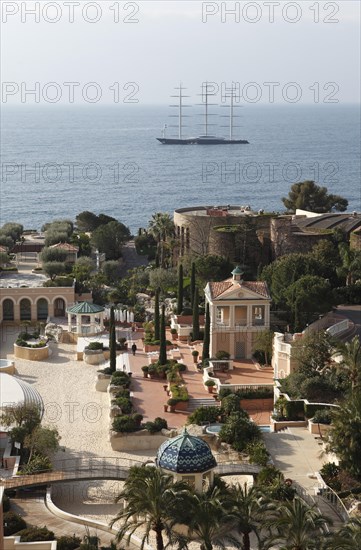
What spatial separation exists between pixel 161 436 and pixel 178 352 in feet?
37.8

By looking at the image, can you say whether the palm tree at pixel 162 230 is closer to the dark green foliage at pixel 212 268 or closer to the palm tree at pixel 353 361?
the dark green foliage at pixel 212 268

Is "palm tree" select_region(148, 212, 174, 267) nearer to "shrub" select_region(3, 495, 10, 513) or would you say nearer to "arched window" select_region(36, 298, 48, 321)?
"arched window" select_region(36, 298, 48, 321)

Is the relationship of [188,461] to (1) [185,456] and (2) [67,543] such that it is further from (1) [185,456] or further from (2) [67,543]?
(2) [67,543]

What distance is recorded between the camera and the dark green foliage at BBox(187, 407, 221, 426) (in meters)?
38.5

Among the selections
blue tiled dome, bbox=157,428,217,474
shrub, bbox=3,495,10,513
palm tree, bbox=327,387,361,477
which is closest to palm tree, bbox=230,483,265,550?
blue tiled dome, bbox=157,428,217,474

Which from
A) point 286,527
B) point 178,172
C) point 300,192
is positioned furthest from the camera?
point 178,172

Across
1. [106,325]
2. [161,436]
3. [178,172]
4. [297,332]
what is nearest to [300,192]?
[106,325]

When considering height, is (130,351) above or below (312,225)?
below

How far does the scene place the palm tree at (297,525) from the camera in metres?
24.8

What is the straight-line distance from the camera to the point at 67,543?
26953 mm

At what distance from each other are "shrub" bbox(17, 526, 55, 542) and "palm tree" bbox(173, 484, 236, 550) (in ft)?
11.3

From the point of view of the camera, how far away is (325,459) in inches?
1353

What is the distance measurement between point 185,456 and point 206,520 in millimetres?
4389

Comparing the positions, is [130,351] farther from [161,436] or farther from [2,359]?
[161,436]
